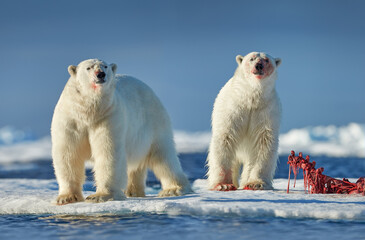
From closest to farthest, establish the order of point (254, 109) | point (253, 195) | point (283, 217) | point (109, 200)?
point (283, 217)
point (109, 200)
point (253, 195)
point (254, 109)

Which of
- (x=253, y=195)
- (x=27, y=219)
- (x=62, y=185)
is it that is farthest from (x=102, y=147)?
(x=253, y=195)

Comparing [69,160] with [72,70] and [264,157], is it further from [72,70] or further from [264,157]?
[264,157]

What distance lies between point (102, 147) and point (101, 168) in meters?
0.26

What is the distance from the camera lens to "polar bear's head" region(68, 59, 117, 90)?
666cm

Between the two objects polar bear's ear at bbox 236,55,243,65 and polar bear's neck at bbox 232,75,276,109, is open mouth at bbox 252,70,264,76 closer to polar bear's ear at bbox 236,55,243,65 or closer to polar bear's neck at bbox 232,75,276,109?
polar bear's neck at bbox 232,75,276,109

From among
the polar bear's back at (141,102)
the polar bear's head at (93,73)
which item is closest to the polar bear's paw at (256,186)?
the polar bear's back at (141,102)

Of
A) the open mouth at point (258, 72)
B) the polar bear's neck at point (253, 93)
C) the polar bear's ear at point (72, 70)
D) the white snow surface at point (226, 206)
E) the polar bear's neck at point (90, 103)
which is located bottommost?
the white snow surface at point (226, 206)

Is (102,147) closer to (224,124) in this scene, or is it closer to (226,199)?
(226,199)

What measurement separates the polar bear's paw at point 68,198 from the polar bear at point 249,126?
8.07ft

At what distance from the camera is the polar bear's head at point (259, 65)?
8383 mm

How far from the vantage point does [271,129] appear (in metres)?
8.69

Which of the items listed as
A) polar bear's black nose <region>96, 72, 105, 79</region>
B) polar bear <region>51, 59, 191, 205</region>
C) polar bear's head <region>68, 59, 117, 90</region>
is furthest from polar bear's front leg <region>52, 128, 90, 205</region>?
polar bear's black nose <region>96, 72, 105, 79</region>

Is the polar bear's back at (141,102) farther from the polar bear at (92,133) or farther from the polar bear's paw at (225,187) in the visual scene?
the polar bear's paw at (225,187)

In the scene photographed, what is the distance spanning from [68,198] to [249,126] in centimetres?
314
